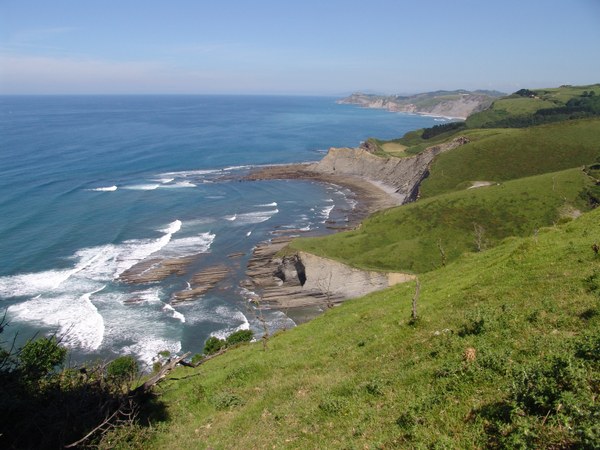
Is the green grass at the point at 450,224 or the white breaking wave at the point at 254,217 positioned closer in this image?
the green grass at the point at 450,224

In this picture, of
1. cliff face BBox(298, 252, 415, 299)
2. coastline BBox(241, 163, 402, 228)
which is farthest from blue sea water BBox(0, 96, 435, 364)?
cliff face BBox(298, 252, 415, 299)

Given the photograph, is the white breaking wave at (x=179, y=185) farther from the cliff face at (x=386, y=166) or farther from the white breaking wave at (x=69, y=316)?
the white breaking wave at (x=69, y=316)

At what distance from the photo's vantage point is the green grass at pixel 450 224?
2744 inches

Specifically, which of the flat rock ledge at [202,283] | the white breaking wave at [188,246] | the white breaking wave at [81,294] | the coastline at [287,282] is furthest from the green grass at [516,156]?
the white breaking wave at [81,294]

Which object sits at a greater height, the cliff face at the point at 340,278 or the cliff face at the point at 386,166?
the cliff face at the point at 386,166

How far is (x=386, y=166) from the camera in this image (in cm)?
14962

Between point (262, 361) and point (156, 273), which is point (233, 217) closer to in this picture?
point (156, 273)

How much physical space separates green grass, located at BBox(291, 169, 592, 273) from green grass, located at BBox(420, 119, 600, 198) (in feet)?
62.7

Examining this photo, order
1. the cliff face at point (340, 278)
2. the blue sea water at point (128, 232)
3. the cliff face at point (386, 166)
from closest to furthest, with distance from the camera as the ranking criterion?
the blue sea water at point (128, 232)
the cliff face at point (340, 278)
the cliff face at point (386, 166)

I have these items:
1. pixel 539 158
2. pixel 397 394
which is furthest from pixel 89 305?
pixel 539 158

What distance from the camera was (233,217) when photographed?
103m

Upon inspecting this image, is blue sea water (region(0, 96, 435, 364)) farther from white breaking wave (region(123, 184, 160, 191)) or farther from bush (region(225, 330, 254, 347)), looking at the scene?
bush (region(225, 330, 254, 347))

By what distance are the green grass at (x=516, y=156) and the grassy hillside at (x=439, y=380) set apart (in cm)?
8709

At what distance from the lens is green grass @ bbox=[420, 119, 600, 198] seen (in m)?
111
